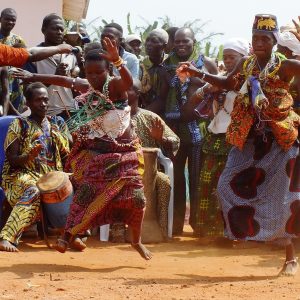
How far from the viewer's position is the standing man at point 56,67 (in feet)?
31.1

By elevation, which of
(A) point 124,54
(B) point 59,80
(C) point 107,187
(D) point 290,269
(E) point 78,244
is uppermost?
(B) point 59,80

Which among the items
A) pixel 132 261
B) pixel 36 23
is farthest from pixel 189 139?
pixel 36 23

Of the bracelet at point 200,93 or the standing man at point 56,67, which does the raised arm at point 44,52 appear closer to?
the standing man at point 56,67

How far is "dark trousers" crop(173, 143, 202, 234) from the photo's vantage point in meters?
9.88

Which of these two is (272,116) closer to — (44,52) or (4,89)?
(44,52)

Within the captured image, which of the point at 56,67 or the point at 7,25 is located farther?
the point at 7,25

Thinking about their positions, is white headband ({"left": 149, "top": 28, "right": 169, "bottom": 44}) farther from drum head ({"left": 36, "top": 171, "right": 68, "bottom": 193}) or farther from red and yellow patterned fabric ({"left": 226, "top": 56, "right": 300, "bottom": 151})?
red and yellow patterned fabric ({"left": 226, "top": 56, "right": 300, "bottom": 151})

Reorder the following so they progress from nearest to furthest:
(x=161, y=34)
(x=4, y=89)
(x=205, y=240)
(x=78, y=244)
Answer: (x=78, y=244) < (x=205, y=240) < (x=4, y=89) < (x=161, y=34)

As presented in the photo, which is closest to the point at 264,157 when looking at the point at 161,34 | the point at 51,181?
the point at 51,181

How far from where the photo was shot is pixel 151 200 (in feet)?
30.9

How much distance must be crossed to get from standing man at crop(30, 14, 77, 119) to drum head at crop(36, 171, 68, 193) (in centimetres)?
165

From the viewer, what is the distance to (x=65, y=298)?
563 centimetres

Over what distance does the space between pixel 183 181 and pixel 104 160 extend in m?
3.02

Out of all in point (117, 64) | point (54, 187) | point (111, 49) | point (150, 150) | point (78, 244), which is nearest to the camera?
point (111, 49)
